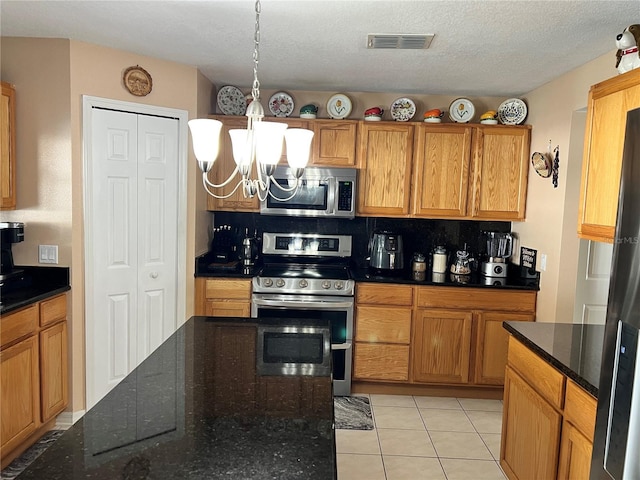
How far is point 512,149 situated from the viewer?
12.4 ft

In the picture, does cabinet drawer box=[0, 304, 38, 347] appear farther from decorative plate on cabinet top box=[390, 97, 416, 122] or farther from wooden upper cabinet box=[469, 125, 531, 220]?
wooden upper cabinet box=[469, 125, 531, 220]

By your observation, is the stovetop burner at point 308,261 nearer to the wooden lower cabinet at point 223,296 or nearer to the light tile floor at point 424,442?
the wooden lower cabinet at point 223,296

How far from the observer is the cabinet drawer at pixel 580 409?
1.68 meters

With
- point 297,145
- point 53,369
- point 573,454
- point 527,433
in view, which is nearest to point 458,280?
point 527,433

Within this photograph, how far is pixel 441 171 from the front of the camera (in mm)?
3793

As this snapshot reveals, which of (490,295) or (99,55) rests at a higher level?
(99,55)

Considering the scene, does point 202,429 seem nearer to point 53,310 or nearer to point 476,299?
point 53,310

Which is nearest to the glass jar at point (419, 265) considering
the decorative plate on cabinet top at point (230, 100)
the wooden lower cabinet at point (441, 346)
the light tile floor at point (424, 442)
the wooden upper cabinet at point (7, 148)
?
the wooden lower cabinet at point (441, 346)

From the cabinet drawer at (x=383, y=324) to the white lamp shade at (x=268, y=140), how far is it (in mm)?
2159

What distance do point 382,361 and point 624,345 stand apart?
247cm

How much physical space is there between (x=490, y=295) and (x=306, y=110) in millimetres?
2006

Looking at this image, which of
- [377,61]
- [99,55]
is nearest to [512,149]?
[377,61]

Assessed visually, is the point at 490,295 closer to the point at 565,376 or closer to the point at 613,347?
the point at 565,376

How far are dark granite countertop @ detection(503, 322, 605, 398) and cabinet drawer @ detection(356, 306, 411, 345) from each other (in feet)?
4.00
